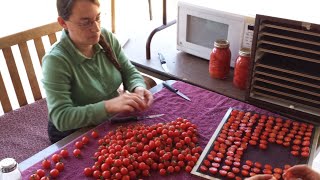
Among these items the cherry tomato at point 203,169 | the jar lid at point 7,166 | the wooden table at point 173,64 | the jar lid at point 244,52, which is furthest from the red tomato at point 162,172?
A: the jar lid at point 244,52

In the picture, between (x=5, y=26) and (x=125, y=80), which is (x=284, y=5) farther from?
(x=5, y=26)

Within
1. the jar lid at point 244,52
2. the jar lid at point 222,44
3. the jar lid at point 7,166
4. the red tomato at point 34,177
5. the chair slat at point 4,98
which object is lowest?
the chair slat at point 4,98

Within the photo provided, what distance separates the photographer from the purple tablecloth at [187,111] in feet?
3.39

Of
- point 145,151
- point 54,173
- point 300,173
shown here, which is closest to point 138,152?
point 145,151

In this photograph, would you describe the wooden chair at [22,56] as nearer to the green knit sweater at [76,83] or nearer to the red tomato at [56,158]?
the green knit sweater at [76,83]

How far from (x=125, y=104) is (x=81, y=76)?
0.24 meters

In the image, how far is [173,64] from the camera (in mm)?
1694

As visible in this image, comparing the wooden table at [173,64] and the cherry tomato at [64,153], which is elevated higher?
the cherry tomato at [64,153]

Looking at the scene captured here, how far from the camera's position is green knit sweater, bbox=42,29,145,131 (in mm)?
1218

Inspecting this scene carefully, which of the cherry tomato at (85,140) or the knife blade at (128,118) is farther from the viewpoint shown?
the knife blade at (128,118)

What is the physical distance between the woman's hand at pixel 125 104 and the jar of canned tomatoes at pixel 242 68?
1.51 ft

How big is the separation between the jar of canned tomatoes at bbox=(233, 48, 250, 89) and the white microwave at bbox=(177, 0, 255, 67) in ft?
0.33

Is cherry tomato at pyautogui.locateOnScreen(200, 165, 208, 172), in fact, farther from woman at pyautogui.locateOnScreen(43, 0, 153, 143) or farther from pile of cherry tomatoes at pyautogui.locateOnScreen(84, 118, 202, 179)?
woman at pyautogui.locateOnScreen(43, 0, 153, 143)

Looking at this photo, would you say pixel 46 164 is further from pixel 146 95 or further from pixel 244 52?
pixel 244 52
